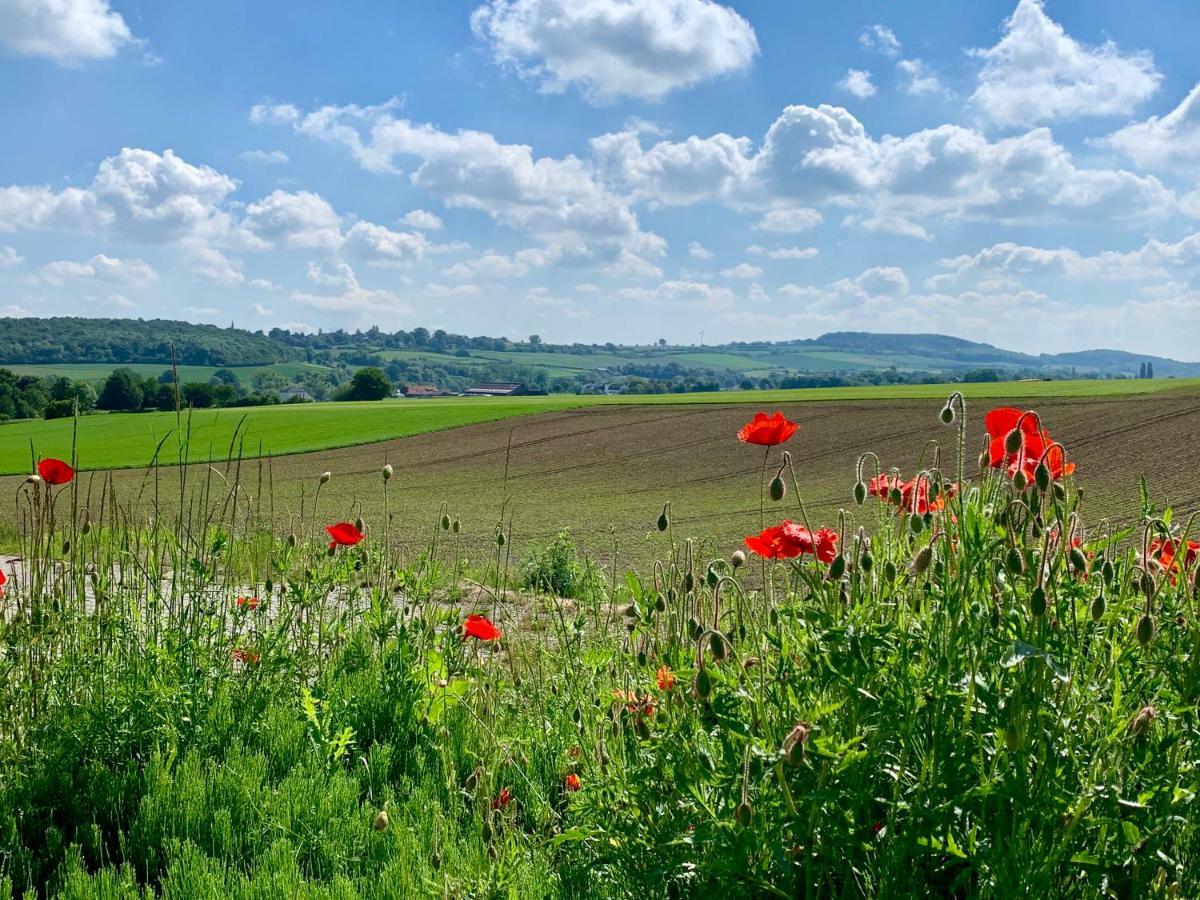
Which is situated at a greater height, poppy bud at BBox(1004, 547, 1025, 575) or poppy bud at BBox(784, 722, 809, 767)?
poppy bud at BBox(1004, 547, 1025, 575)

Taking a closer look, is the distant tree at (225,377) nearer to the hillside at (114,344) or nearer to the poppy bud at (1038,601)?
the hillside at (114,344)

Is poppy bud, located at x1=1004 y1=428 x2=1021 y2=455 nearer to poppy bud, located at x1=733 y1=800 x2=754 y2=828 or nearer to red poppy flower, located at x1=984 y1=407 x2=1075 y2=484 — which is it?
red poppy flower, located at x1=984 y1=407 x2=1075 y2=484

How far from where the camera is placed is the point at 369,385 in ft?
284

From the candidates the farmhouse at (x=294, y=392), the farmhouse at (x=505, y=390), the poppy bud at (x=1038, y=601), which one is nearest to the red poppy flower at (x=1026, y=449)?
the poppy bud at (x=1038, y=601)

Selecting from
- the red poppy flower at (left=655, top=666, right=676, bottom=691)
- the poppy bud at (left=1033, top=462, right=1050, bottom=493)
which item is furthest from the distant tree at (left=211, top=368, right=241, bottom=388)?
the poppy bud at (left=1033, top=462, right=1050, bottom=493)

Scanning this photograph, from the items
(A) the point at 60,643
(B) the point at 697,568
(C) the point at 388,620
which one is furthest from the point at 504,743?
(A) the point at 60,643

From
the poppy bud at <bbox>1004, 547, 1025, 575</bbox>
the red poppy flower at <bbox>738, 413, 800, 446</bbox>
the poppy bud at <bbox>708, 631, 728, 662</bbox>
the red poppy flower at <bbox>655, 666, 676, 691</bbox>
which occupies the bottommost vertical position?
the red poppy flower at <bbox>655, 666, 676, 691</bbox>

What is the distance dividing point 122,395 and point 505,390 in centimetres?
5715

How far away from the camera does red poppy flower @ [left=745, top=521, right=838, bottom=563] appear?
8.61 feet

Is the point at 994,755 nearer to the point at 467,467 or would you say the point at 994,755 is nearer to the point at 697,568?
the point at 697,568

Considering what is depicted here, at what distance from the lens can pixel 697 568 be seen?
295 cm

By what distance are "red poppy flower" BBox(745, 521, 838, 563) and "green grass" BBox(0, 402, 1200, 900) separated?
46mm

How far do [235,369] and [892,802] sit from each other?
12401cm

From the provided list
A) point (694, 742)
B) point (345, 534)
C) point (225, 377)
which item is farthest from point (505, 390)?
point (694, 742)
